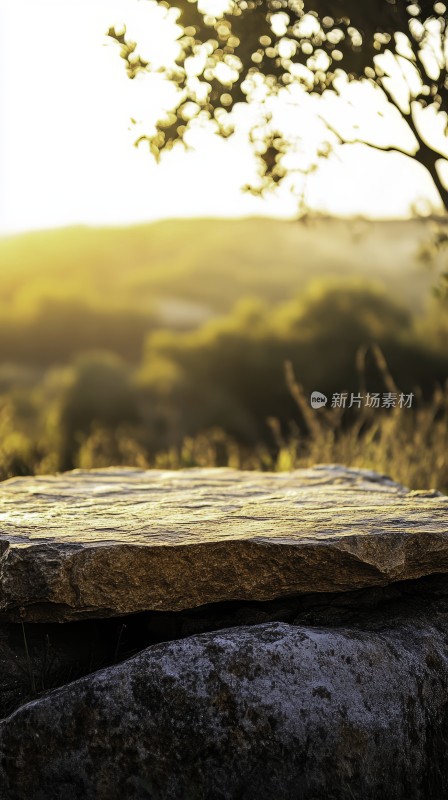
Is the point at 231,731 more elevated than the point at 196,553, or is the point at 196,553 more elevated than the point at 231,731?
the point at 196,553

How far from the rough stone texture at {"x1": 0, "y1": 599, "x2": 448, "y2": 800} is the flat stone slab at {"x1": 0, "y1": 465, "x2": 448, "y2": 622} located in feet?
0.92

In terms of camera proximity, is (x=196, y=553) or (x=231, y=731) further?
(x=196, y=553)

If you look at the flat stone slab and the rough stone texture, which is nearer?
the rough stone texture

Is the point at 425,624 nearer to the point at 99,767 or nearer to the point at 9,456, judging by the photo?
the point at 99,767

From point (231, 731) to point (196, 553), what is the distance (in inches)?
27.2

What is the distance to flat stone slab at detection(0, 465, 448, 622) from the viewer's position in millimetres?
3438

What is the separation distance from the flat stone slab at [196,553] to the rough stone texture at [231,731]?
0.28 m

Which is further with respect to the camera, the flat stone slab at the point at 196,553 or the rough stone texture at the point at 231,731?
the flat stone slab at the point at 196,553

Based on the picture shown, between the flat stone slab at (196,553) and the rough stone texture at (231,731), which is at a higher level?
the flat stone slab at (196,553)

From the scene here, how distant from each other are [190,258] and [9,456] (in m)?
56.9

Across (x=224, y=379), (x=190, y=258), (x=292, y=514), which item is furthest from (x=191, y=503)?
(x=190, y=258)

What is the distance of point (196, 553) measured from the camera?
352 cm

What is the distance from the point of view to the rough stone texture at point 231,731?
307 centimetres

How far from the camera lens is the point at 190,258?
6325 cm
